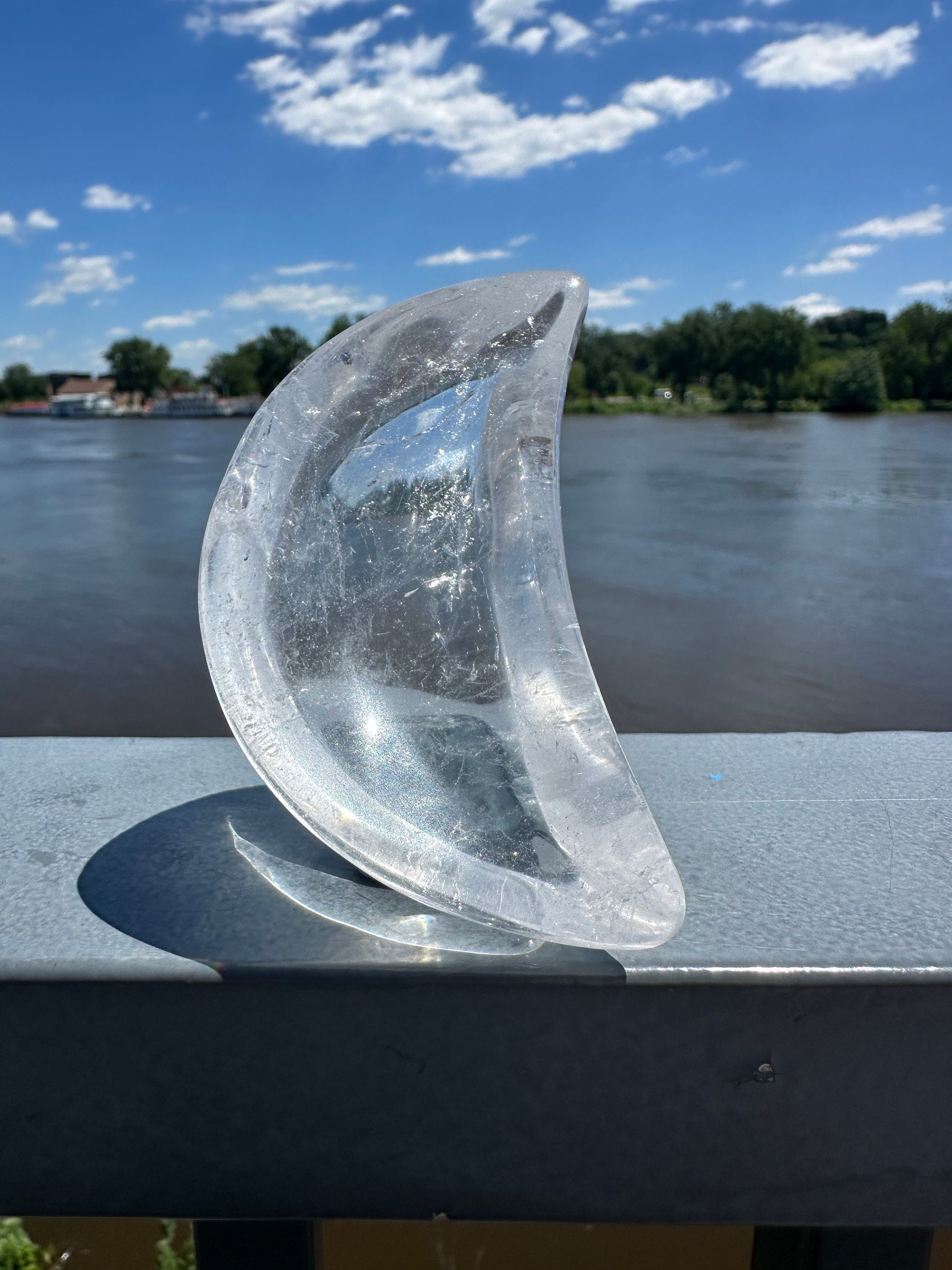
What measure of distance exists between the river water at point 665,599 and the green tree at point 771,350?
107 feet

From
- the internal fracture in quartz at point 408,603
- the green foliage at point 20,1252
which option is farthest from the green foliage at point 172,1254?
the internal fracture in quartz at point 408,603

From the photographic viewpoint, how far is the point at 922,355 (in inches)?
1789

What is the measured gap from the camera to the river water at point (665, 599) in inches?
232

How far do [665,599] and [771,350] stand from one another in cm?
4856

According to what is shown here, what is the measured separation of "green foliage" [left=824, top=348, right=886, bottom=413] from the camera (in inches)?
1822

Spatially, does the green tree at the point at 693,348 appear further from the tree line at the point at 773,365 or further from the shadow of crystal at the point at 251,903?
the shadow of crystal at the point at 251,903

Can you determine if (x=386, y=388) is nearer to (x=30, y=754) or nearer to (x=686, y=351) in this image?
(x=30, y=754)

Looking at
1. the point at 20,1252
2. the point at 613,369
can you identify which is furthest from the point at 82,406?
the point at 20,1252

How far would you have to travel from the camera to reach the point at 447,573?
1592 mm

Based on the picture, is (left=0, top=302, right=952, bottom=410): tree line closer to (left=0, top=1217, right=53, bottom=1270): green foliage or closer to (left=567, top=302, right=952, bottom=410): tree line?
(left=567, top=302, right=952, bottom=410): tree line

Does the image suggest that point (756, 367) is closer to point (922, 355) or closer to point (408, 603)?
point (922, 355)

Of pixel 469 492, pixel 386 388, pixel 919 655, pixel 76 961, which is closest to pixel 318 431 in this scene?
pixel 386 388

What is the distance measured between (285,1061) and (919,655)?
676 centimetres

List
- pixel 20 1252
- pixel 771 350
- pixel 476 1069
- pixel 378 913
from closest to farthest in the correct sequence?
pixel 476 1069 → pixel 378 913 → pixel 20 1252 → pixel 771 350
